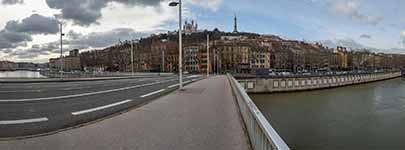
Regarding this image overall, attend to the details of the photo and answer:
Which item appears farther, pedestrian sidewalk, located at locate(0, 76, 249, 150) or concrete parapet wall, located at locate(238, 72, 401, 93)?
concrete parapet wall, located at locate(238, 72, 401, 93)

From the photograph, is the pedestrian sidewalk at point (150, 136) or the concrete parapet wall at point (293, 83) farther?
the concrete parapet wall at point (293, 83)

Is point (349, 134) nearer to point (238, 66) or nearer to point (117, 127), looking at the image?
point (117, 127)

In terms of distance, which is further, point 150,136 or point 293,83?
point 293,83

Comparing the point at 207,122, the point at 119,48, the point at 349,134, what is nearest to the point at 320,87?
the point at 349,134

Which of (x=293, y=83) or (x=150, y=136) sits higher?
(x=150, y=136)

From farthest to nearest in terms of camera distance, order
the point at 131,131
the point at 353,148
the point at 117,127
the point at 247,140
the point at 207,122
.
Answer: the point at 353,148 → the point at 207,122 → the point at 117,127 → the point at 131,131 → the point at 247,140

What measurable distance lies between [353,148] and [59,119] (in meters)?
13.6

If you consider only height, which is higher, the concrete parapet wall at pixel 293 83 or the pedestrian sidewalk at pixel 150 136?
the pedestrian sidewalk at pixel 150 136

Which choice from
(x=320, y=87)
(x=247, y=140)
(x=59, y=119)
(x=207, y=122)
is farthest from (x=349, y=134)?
(x=320, y=87)

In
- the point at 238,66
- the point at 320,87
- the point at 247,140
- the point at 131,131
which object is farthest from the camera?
the point at 238,66

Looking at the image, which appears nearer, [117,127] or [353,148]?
[117,127]

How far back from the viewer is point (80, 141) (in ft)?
20.0

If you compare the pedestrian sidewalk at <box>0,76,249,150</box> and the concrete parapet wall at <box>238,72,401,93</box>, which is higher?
the pedestrian sidewalk at <box>0,76,249,150</box>

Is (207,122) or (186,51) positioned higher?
(186,51)
